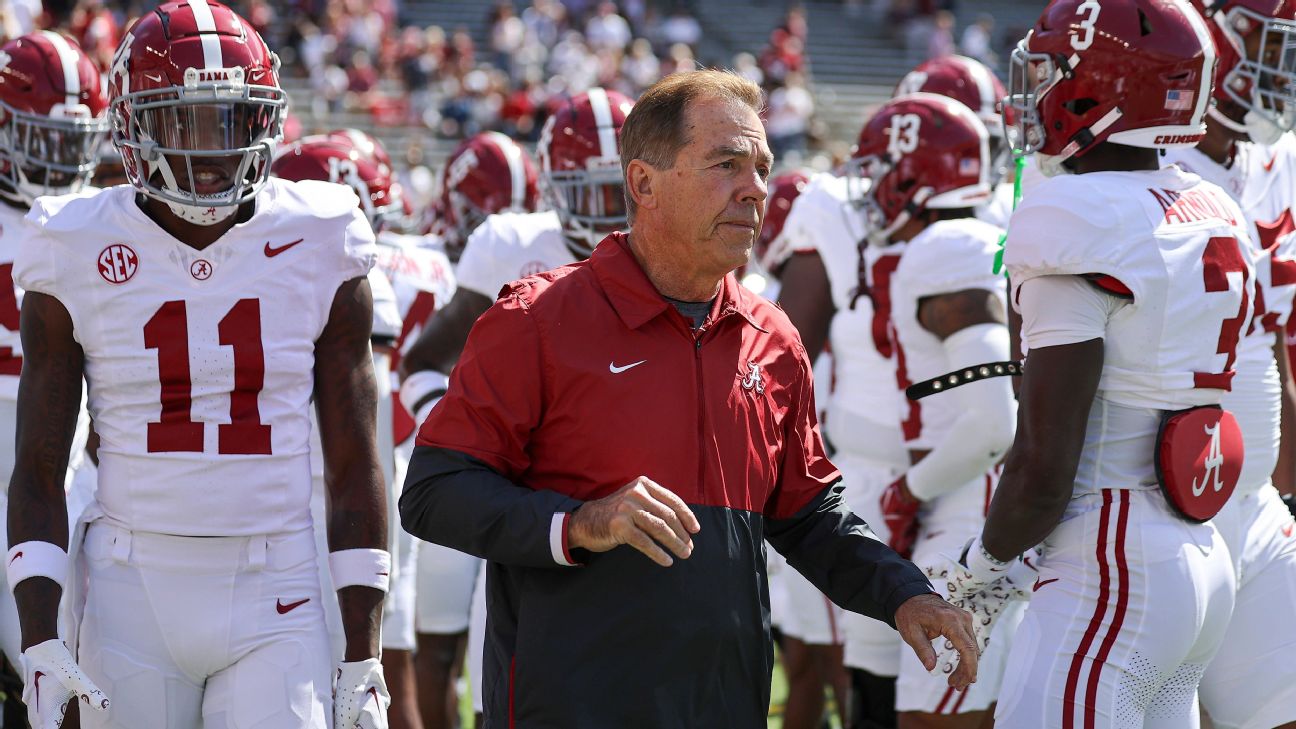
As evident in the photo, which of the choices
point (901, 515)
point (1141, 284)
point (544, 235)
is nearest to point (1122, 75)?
point (1141, 284)

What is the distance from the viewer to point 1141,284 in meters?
3.01

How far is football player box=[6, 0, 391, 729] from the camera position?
298 cm

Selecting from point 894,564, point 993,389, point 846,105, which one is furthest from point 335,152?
point 846,105

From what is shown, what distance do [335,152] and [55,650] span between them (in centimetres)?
309

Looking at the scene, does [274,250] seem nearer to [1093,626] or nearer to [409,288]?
[1093,626]

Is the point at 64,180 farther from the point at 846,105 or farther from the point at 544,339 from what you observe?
the point at 846,105

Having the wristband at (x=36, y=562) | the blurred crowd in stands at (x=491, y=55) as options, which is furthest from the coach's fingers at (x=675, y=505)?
the blurred crowd in stands at (x=491, y=55)

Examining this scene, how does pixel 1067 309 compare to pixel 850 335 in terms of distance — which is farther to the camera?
pixel 850 335

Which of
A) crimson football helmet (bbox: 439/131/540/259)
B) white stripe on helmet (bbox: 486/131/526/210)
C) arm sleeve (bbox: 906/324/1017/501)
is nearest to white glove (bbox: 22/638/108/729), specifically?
arm sleeve (bbox: 906/324/1017/501)

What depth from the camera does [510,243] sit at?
16.5 feet

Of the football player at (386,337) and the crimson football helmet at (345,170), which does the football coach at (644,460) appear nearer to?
the football player at (386,337)

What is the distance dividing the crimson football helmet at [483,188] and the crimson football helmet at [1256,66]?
3.52m

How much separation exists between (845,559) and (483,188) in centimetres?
442

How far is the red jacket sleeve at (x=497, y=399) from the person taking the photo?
2.53 meters
